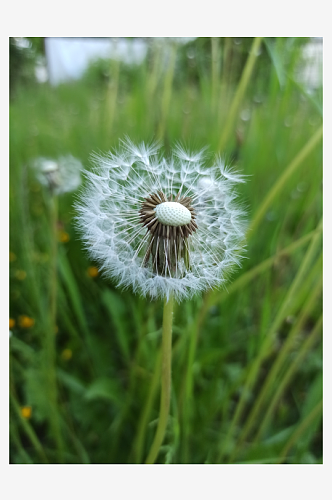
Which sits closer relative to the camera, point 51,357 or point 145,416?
point 145,416

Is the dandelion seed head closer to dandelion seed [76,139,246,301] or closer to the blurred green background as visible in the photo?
the blurred green background

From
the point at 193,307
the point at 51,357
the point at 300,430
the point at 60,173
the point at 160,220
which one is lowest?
the point at 300,430

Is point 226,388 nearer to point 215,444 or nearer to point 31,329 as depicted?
point 215,444

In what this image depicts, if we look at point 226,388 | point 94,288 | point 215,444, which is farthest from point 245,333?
point 94,288

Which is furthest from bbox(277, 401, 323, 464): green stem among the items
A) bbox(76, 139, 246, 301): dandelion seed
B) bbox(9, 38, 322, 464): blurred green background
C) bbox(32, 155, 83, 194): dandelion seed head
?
bbox(32, 155, 83, 194): dandelion seed head

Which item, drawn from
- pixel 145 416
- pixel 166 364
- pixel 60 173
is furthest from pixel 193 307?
pixel 60 173

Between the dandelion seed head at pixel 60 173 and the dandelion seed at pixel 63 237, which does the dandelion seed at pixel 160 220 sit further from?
the dandelion seed at pixel 63 237

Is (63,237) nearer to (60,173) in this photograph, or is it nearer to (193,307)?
(60,173)

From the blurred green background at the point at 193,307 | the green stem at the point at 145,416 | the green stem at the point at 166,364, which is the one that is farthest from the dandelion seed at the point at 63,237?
the green stem at the point at 166,364
